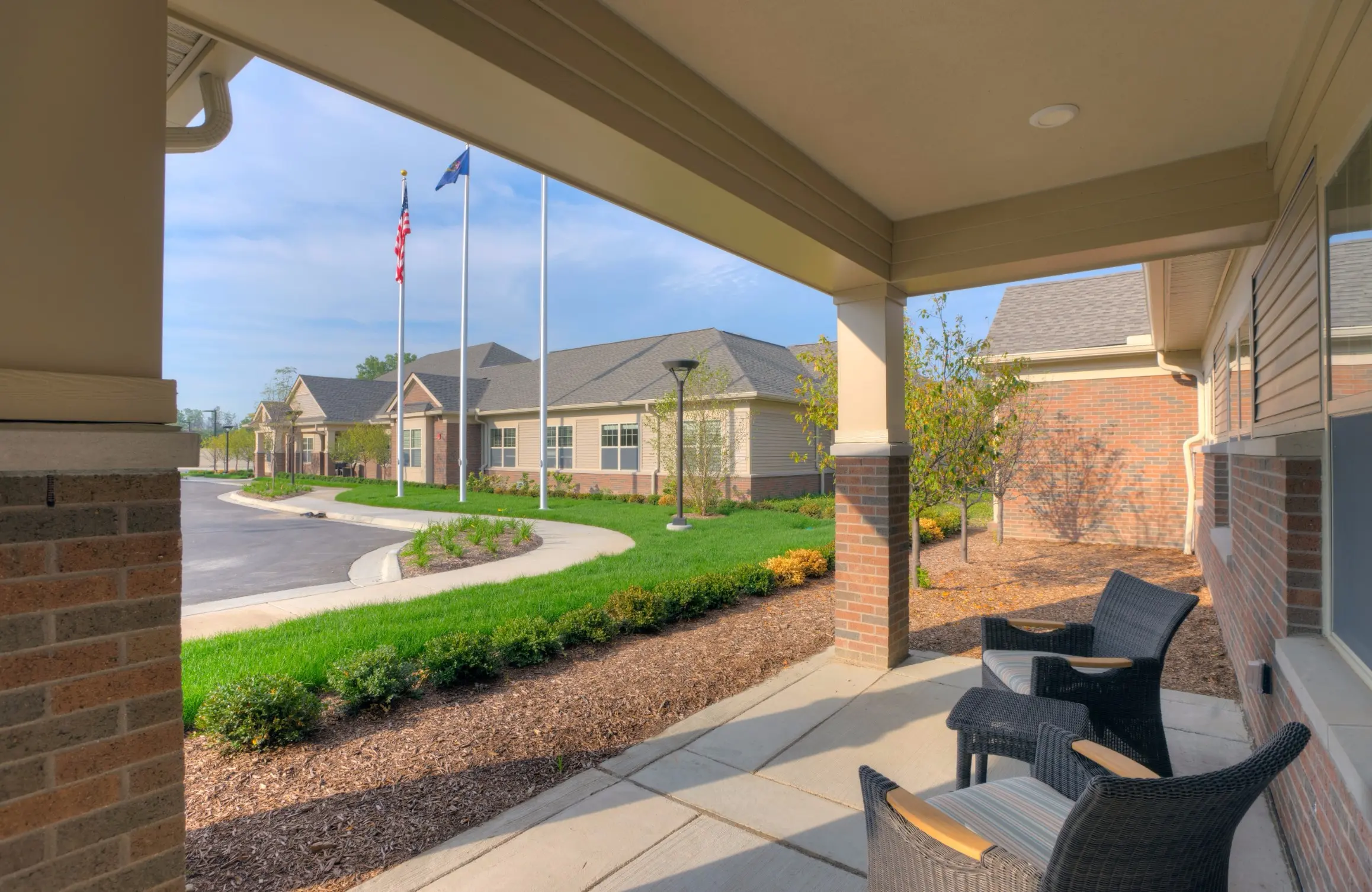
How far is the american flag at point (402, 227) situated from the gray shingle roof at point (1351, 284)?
20.7m

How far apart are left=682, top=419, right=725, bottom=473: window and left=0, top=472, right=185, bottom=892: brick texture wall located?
49.3 feet

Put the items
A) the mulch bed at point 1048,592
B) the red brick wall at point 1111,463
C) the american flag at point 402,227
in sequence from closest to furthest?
the mulch bed at point 1048,592 → the red brick wall at point 1111,463 → the american flag at point 402,227

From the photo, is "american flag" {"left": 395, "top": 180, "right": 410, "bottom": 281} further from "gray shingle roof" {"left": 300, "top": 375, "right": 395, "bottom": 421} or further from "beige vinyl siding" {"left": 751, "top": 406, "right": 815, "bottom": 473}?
"gray shingle roof" {"left": 300, "top": 375, "right": 395, "bottom": 421}

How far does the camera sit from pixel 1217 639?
5688mm

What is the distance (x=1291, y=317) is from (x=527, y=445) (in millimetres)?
22682

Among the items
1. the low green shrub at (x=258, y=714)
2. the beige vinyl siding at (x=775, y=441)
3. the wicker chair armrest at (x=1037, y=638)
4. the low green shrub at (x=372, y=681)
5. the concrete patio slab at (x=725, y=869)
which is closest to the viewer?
the concrete patio slab at (x=725, y=869)

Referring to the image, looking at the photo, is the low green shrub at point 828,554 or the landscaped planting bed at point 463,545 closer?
the low green shrub at point 828,554

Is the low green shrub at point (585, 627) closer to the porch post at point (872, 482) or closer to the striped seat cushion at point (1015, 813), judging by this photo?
the porch post at point (872, 482)

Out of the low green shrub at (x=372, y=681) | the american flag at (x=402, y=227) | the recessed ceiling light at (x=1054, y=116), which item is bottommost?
the low green shrub at (x=372, y=681)

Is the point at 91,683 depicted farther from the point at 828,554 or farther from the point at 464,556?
the point at 464,556

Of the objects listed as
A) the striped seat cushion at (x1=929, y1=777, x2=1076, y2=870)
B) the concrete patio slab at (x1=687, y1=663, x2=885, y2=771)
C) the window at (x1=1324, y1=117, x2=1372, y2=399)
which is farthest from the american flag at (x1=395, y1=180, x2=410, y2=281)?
the striped seat cushion at (x1=929, y1=777, x2=1076, y2=870)

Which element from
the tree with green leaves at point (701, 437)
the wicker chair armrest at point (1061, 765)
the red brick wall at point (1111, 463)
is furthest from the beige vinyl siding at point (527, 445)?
the wicker chair armrest at point (1061, 765)

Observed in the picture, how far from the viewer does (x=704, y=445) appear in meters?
16.8

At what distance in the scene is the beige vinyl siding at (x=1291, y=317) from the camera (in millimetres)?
2654
